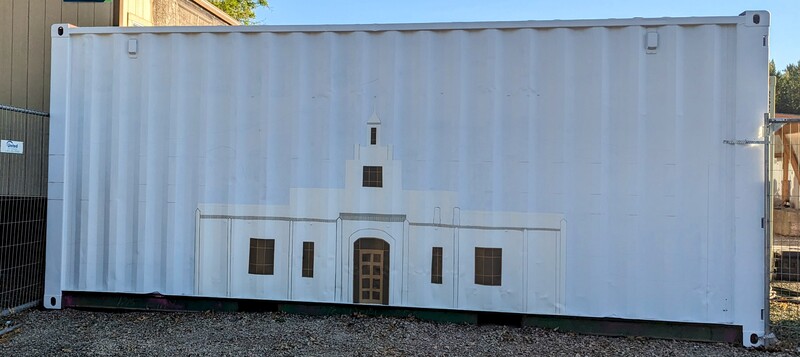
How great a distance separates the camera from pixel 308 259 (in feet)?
15.7

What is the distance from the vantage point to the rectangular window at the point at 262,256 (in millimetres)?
4812

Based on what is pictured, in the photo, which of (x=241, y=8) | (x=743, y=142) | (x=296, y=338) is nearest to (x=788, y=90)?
(x=241, y=8)

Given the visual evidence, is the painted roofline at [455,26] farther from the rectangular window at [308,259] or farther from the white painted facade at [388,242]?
the rectangular window at [308,259]

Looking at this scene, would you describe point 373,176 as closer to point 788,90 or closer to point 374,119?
point 374,119

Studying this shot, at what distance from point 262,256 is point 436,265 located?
1.60 meters

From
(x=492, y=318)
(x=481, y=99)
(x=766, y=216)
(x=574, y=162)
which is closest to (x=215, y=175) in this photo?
(x=481, y=99)

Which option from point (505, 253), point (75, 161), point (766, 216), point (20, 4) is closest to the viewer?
point (766, 216)

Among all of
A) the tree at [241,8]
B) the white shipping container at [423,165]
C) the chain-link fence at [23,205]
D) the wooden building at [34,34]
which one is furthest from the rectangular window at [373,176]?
the tree at [241,8]

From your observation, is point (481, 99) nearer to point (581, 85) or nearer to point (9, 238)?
point (581, 85)

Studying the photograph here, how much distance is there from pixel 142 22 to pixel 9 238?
2.70m

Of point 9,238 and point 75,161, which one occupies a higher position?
point 75,161

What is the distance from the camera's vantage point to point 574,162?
4488mm

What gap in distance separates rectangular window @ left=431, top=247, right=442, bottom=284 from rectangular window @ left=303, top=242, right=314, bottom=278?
1.10 meters

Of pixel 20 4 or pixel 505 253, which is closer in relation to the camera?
pixel 505 253
